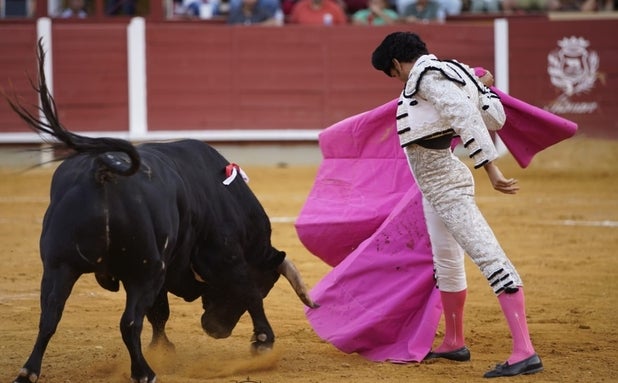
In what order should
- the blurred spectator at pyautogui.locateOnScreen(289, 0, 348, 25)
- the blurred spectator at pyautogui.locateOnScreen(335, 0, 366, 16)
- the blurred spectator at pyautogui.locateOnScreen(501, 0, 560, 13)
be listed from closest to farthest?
the blurred spectator at pyautogui.locateOnScreen(289, 0, 348, 25), the blurred spectator at pyautogui.locateOnScreen(335, 0, 366, 16), the blurred spectator at pyautogui.locateOnScreen(501, 0, 560, 13)

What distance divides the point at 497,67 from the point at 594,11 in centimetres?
179

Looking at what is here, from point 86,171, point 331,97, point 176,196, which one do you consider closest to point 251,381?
point 176,196

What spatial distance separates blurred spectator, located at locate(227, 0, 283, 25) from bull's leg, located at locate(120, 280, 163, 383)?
8.52m

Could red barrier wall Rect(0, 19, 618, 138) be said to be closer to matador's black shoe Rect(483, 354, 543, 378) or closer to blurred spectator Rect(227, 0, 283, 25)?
blurred spectator Rect(227, 0, 283, 25)

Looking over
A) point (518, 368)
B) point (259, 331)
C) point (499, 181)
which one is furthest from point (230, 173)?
point (518, 368)

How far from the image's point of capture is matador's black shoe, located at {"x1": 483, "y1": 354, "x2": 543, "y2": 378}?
155 inches

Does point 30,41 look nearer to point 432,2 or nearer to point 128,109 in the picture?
point 128,109

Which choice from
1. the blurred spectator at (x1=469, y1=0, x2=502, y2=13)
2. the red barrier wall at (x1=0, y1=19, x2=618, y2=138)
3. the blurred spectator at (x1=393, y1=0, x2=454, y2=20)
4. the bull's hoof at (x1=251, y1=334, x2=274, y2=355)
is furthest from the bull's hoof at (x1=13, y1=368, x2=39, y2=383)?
the blurred spectator at (x1=469, y1=0, x2=502, y2=13)

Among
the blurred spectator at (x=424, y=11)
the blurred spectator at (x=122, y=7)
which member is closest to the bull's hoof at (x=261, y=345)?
the blurred spectator at (x=424, y=11)

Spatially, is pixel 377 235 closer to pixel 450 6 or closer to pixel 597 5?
pixel 450 6

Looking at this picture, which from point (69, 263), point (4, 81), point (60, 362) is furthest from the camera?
point (4, 81)

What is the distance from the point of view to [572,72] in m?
11.8

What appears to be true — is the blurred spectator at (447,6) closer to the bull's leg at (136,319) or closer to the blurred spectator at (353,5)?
the blurred spectator at (353,5)

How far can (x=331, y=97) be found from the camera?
1183 cm
